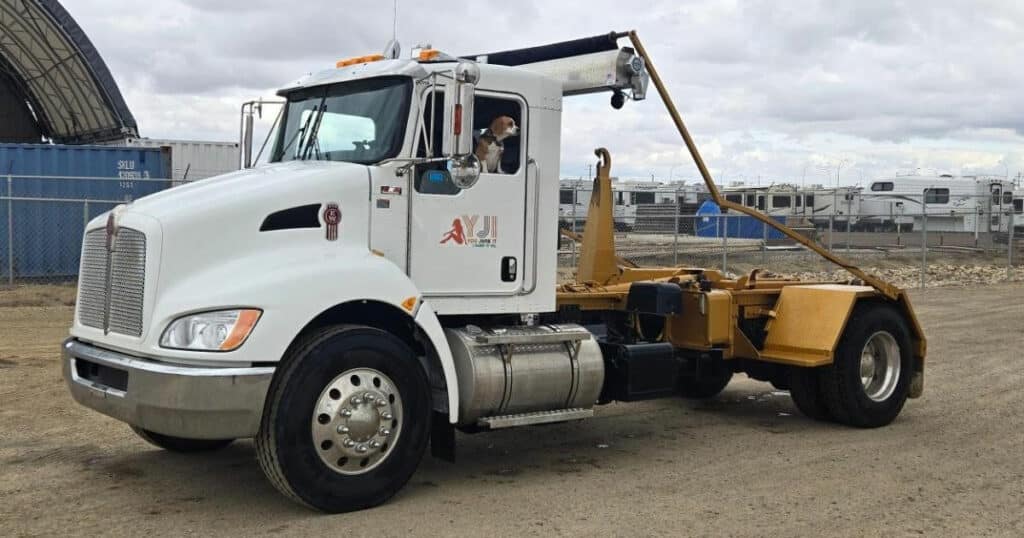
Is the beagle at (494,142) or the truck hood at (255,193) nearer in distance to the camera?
the truck hood at (255,193)

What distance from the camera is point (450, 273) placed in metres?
6.77

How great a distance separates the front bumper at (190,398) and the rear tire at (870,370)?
5274 mm

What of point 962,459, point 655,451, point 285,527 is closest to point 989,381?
point 962,459

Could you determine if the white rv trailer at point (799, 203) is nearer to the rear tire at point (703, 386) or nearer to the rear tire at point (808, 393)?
the rear tire at point (703, 386)

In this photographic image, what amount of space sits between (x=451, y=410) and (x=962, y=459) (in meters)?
4.06

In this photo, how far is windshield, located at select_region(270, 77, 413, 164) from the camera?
6602 mm

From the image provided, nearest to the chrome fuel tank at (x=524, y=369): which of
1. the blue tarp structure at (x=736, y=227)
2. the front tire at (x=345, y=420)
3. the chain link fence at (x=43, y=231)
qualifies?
the front tire at (x=345, y=420)

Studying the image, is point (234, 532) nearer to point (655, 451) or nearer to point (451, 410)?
point (451, 410)

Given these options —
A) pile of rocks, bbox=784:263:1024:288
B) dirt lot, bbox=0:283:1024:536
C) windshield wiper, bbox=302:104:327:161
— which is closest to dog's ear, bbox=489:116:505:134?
windshield wiper, bbox=302:104:327:161

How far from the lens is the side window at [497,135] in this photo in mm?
6957

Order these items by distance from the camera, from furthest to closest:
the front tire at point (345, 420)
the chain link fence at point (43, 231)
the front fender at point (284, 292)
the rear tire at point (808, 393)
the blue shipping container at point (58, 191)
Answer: the blue shipping container at point (58, 191)
the chain link fence at point (43, 231)
the rear tire at point (808, 393)
the front tire at point (345, 420)
the front fender at point (284, 292)

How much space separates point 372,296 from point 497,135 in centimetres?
162

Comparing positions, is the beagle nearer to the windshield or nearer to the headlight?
the windshield

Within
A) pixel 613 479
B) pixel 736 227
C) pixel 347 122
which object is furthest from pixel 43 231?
pixel 736 227
